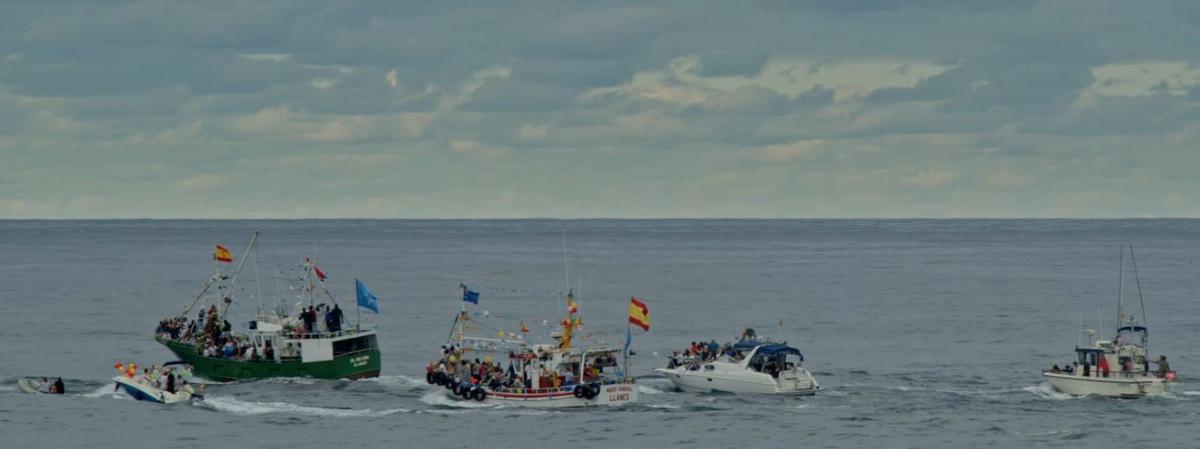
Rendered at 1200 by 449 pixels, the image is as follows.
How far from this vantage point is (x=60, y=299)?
164250 millimetres

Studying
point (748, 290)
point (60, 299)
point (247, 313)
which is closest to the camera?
point (247, 313)

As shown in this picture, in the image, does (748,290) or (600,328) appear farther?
(748,290)

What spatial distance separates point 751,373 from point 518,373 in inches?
461

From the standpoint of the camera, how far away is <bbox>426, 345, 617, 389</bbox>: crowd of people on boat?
252 feet

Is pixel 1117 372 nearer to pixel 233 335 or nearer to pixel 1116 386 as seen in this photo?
pixel 1116 386

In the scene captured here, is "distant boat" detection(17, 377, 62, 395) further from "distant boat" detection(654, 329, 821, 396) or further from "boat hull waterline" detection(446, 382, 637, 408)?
"distant boat" detection(654, 329, 821, 396)

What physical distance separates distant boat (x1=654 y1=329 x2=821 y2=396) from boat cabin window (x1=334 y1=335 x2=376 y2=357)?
15643mm

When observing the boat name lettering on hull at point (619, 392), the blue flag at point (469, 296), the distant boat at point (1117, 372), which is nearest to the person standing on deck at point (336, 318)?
the blue flag at point (469, 296)

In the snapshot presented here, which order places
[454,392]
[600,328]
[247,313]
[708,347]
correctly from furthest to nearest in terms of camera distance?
1. [247,313]
2. [600,328]
3. [708,347]
4. [454,392]

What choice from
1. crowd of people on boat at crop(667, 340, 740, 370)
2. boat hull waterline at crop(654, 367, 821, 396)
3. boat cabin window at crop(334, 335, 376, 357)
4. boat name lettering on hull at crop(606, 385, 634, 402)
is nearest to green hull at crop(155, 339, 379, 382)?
boat cabin window at crop(334, 335, 376, 357)

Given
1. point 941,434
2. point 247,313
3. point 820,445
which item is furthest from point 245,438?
point 247,313

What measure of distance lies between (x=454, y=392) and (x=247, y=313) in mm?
65435

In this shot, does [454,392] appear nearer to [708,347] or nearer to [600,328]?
[708,347]

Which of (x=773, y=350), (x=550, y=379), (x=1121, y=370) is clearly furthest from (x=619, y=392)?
(x=1121, y=370)
